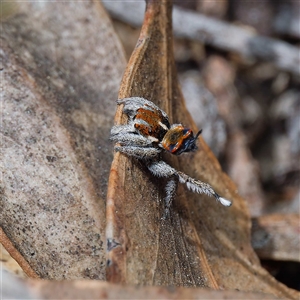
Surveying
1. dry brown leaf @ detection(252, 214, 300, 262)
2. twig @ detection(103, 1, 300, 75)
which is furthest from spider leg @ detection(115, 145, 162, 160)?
twig @ detection(103, 1, 300, 75)

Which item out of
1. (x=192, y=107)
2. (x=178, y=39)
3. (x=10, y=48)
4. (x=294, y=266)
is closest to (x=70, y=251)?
(x=10, y=48)

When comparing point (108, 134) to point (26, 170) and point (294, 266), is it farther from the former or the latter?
point (294, 266)

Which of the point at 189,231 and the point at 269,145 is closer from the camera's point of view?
the point at 189,231

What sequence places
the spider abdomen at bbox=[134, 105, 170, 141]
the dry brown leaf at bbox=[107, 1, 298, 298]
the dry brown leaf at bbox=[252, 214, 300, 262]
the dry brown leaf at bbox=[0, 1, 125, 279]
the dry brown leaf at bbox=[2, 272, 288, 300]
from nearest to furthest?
the dry brown leaf at bbox=[2, 272, 288, 300] < the dry brown leaf at bbox=[107, 1, 298, 298] < the dry brown leaf at bbox=[0, 1, 125, 279] < the spider abdomen at bbox=[134, 105, 170, 141] < the dry brown leaf at bbox=[252, 214, 300, 262]

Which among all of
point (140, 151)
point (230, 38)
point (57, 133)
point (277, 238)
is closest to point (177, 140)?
point (140, 151)

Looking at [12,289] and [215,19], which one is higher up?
[215,19]

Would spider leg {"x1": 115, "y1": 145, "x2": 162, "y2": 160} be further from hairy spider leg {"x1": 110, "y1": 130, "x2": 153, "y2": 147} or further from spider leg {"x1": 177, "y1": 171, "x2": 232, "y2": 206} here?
spider leg {"x1": 177, "y1": 171, "x2": 232, "y2": 206}

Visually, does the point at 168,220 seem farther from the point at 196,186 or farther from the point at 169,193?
the point at 196,186
